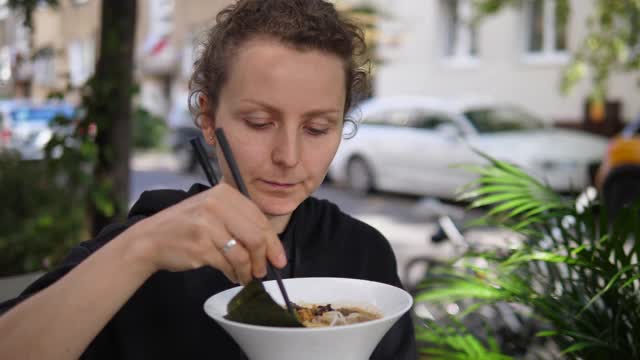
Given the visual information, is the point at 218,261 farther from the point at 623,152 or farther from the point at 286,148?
the point at 623,152

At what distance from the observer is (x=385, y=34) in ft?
58.3

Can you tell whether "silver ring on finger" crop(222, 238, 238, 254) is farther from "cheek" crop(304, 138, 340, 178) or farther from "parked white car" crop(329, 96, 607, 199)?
"parked white car" crop(329, 96, 607, 199)

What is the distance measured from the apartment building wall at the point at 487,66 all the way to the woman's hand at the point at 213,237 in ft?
43.7

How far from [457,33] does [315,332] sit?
17426 mm

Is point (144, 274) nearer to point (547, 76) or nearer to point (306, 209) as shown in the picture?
point (306, 209)

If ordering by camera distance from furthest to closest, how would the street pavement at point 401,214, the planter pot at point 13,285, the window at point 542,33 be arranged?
the window at point 542,33 → the street pavement at point 401,214 → the planter pot at point 13,285

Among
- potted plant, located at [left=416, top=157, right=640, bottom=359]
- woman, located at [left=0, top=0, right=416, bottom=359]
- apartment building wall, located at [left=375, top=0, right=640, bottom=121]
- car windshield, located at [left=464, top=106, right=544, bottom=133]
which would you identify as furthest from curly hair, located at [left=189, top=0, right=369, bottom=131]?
apartment building wall, located at [left=375, top=0, right=640, bottom=121]

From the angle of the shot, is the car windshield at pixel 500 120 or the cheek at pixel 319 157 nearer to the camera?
the cheek at pixel 319 157

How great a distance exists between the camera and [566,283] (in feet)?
6.69

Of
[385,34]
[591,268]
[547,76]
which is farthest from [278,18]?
[385,34]

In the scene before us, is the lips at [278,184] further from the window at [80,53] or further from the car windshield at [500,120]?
the window at [80,53]

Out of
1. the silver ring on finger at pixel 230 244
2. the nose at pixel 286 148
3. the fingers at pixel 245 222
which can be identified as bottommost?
the silver ring on finger at pixel 230 244

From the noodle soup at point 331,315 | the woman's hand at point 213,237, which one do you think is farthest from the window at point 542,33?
the woman's hand at point 213,237

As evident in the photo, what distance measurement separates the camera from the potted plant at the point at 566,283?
6.35 ft
